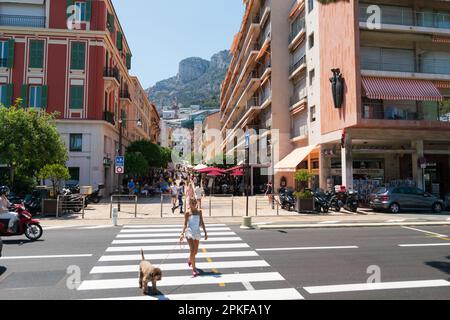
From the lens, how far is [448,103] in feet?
74.3

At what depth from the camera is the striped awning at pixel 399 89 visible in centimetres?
2027

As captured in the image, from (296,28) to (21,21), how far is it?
24932mm

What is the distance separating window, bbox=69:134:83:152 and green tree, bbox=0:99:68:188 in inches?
296

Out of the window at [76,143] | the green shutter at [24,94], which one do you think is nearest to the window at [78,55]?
the green shutter at [24,94]

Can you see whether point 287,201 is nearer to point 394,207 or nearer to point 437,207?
point 394,207

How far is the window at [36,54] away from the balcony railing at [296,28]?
22.9 m

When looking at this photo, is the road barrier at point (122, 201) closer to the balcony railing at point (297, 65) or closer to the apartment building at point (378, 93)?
the apartment building at point (378, 93)

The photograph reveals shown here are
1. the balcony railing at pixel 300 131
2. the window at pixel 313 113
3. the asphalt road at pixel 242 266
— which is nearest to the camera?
the asphalt road at pixel 242 266

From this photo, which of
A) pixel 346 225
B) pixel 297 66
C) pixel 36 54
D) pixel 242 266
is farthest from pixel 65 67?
pixel 242 266

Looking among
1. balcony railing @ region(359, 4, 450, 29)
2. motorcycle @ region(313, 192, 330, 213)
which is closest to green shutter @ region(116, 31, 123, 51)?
balcony railing @ region(359, 4, 450, 29)

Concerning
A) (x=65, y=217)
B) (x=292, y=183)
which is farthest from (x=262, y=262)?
(x=292, y=183)

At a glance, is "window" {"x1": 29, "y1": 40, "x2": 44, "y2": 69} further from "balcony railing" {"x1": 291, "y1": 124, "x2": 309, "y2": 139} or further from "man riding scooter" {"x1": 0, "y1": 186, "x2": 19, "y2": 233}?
"balcony railing" {"x1": 291, "y1": 124, "x2": 309, "y2": 139}

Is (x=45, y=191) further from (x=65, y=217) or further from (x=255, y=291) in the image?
(x=255, y=291)

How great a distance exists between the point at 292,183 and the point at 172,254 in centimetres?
2491
